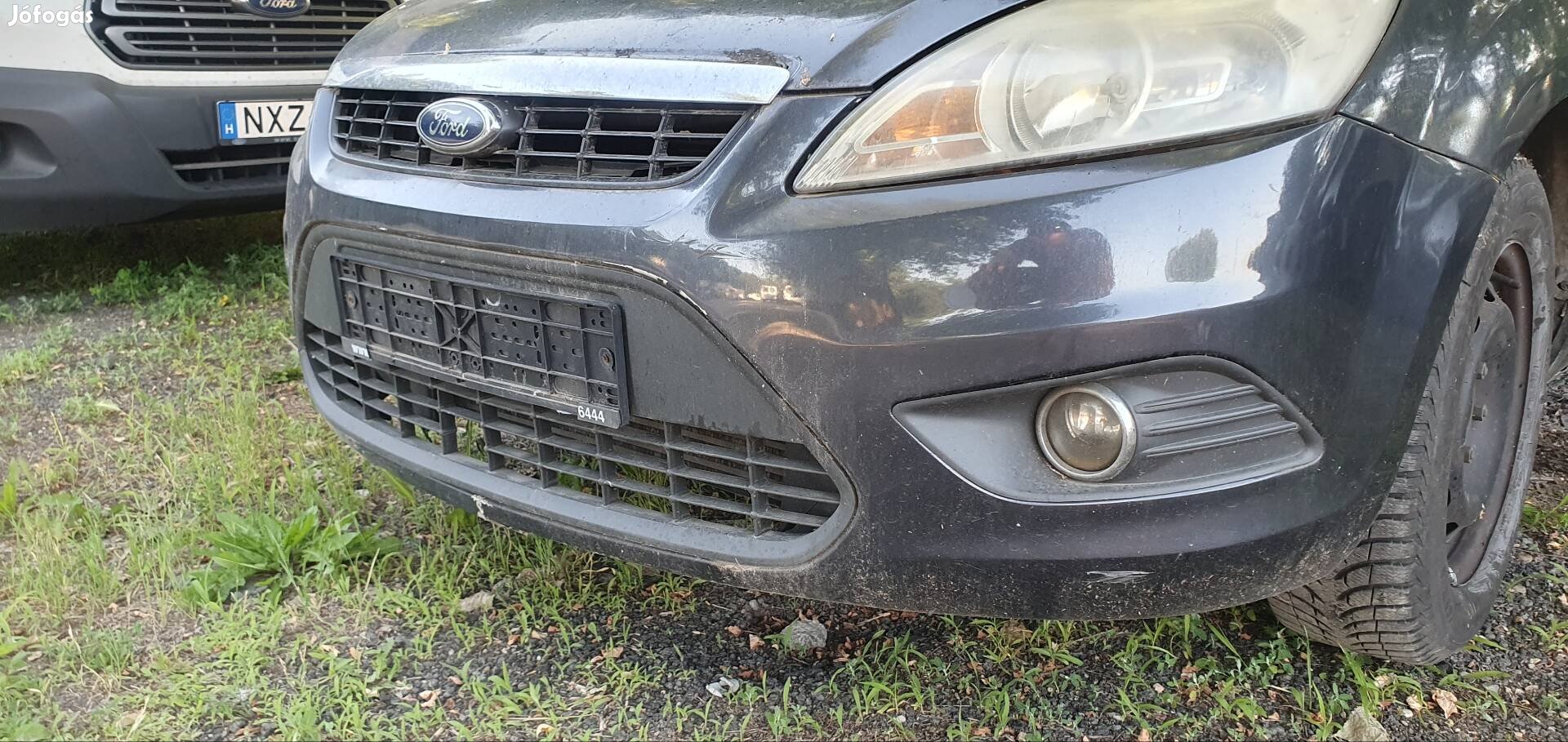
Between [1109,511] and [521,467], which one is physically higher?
[1109,511]

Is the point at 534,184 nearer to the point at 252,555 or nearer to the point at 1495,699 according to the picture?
the point at 252,555

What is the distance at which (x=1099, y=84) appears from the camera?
142 cm

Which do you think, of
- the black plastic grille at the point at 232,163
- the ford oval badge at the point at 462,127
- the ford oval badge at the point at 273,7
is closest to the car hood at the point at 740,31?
the ford oval badge at the point at 462,127

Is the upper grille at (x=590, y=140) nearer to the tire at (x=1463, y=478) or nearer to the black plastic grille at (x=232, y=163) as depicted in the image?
the tire at (x=1463, y=478)

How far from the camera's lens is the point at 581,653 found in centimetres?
202

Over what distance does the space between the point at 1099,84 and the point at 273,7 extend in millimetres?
3201

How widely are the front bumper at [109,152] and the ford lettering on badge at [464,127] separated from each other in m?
2.28

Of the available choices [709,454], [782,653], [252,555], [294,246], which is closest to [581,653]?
[782,653]

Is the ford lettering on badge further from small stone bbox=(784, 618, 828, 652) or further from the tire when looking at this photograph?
the tire

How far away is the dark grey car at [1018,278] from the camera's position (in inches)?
53.8

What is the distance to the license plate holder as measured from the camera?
5.47ft

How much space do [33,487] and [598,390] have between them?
5.72ft

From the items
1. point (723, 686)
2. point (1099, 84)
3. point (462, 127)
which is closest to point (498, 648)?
point (723, 686)

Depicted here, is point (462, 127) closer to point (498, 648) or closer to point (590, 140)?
point (590, 140)
